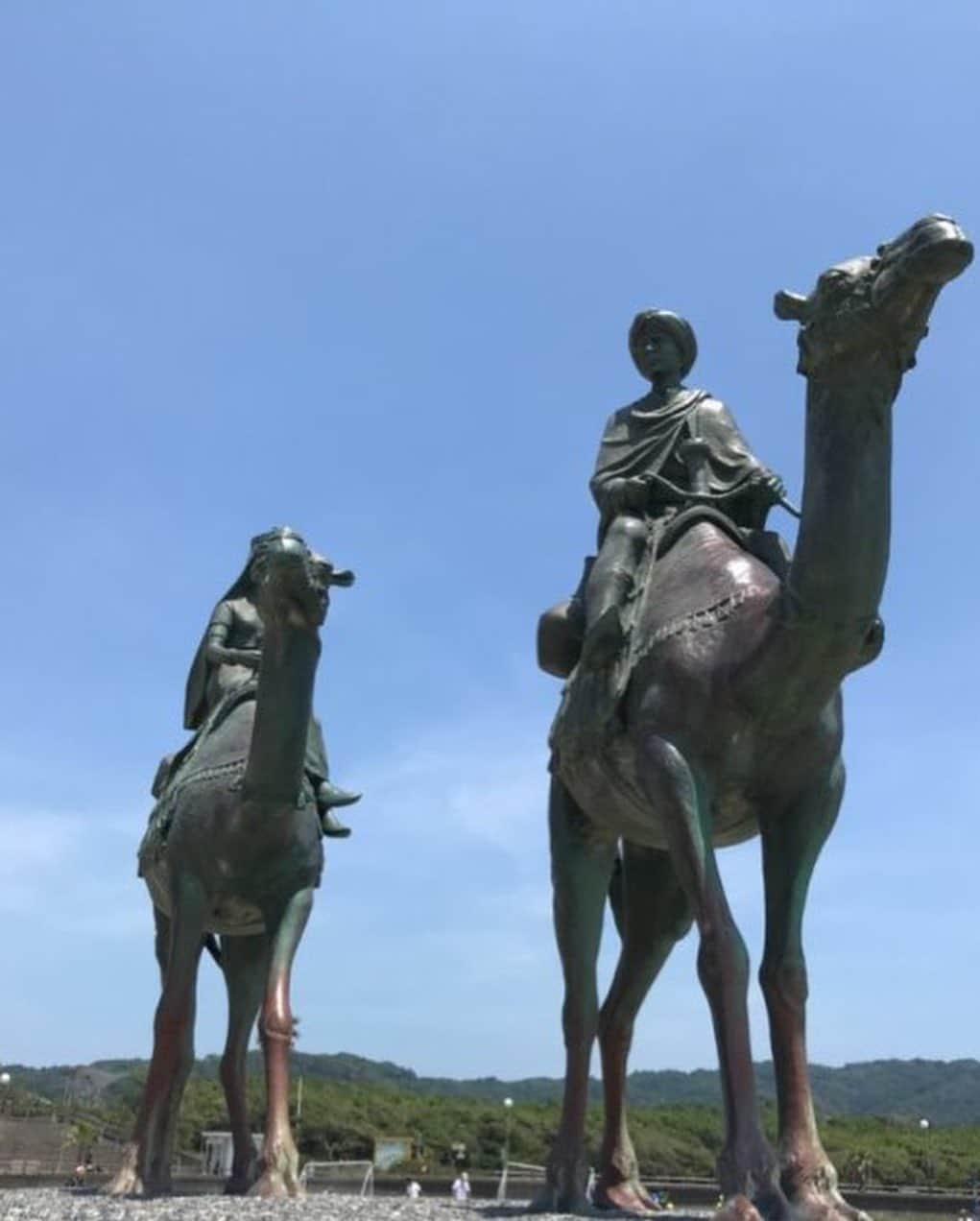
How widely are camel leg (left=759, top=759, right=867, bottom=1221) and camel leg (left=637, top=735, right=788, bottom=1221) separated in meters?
0.30

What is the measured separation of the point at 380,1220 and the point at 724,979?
1752 millimetres

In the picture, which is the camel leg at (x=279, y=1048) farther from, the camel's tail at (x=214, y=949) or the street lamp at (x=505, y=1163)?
the street lamp at (x=505, y=1163)

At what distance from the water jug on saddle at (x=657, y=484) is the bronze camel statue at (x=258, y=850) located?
241 cm

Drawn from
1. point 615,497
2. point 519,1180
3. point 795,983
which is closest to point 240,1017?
point 615,497

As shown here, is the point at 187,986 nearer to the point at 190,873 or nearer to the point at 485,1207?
the point at 190,873

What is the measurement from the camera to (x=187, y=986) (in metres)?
10.3

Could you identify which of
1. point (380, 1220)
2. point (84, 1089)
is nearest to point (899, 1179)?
point (380, 1220)

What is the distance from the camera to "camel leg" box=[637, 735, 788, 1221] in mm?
5895

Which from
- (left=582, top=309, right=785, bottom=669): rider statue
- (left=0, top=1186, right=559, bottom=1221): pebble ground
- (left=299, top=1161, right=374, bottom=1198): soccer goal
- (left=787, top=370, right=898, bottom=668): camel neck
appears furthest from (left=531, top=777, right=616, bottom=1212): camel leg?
(left=299, top=1161, right=374, bottom=1198): soccer goal

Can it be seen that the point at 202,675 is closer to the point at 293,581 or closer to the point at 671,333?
the point at 293,581

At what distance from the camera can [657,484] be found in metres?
8.22

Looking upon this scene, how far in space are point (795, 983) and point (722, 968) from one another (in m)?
0.53

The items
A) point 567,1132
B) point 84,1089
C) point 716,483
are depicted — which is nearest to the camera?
point 567,1132

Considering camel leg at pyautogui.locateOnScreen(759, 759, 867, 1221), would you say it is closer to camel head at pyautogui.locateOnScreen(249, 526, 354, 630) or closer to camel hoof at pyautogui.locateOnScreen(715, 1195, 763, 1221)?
camel hoof at pyautogui.locateOnScreen(715, 1195, 763, 1221)
